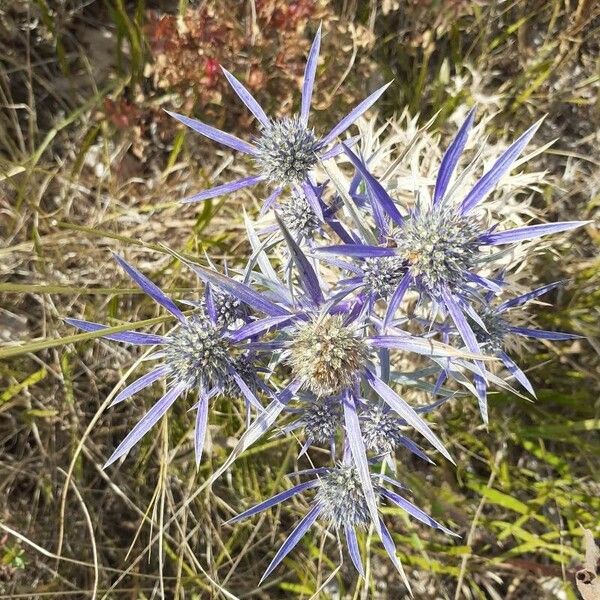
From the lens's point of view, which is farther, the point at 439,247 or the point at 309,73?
the point at 309,73

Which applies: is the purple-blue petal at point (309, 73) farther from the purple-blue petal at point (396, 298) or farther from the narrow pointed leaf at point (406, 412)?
the narrow pointed leaf at point (406, 412)

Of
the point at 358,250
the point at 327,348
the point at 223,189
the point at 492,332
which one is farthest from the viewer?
the point at 492,332

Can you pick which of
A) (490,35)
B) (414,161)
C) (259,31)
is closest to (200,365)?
(414,161)

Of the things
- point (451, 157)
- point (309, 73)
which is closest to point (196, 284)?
point (309, 73)

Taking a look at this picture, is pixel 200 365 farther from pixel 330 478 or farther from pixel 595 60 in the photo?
pixel 595 60

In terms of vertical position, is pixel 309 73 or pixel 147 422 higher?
pixel 309 73

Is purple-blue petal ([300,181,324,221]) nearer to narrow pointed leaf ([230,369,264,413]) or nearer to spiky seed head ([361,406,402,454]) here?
narrow pointed leaf ([230,369,264,413])

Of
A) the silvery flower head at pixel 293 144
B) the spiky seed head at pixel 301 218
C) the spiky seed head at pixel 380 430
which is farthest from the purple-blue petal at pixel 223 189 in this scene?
the spiky seed head at pixel 380 430

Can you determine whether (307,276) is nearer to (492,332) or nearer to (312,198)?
(312,198)
